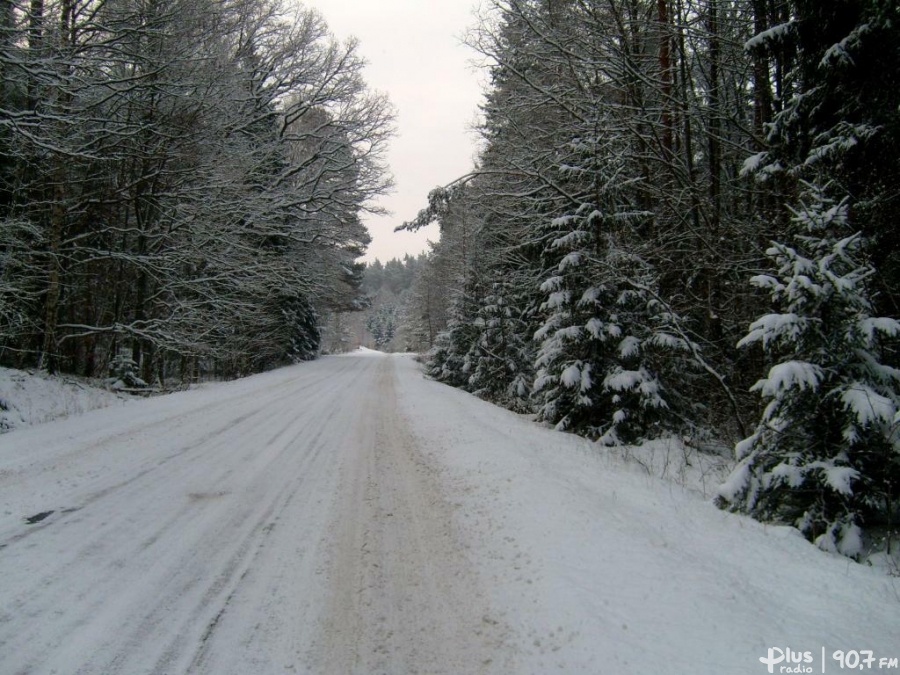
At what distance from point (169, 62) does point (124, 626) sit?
1161cm

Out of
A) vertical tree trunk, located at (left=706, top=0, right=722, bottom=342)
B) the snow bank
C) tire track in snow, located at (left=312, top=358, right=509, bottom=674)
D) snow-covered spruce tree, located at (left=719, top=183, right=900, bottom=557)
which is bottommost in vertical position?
tire track in snow, located at (left=312, top=358, right=509, bottom=674)

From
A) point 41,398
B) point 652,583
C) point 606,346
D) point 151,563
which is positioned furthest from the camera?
point 606,346

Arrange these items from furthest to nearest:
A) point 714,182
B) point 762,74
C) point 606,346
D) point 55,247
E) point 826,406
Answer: point 55,247 < point 714,182 < point 606,346 < point 762,74 < point 826,406

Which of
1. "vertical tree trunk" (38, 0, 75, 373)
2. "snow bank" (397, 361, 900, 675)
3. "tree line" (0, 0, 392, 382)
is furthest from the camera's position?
"vertical tree trunk" (38, 0, 75, 373)

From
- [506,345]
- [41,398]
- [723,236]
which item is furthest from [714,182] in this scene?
[41,398]

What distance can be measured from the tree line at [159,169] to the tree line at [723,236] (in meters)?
6.86

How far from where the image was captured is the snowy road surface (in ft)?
8.41

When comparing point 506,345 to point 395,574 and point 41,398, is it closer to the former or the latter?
point 41,398

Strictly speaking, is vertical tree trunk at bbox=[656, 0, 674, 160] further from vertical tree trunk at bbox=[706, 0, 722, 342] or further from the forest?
vertical tree trunk at bbox=[706, 0, 722, 342]

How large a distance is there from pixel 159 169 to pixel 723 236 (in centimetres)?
1482

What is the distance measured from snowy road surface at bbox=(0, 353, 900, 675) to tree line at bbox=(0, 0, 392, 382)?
7.16 meters

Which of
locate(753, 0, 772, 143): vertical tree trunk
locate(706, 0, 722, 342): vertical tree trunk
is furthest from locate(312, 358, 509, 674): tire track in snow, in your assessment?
locate(753, 0, 772, 143): vertical tree trunk

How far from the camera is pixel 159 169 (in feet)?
44.4

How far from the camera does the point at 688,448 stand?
848 centimetres
